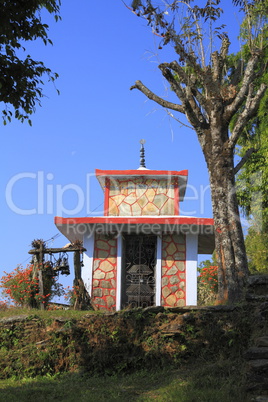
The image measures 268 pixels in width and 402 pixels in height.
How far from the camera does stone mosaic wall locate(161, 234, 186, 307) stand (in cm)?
1603


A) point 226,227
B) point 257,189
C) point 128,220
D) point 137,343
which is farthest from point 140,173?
point 137,343

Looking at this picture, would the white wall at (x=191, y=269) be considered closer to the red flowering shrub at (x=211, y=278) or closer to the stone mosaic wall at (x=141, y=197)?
the red flowering shrub at (x=211, y=278)

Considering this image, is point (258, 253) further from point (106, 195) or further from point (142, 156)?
point (106, 195)

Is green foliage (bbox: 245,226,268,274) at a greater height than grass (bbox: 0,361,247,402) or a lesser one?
greater

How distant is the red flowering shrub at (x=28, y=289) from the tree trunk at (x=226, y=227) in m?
5.75

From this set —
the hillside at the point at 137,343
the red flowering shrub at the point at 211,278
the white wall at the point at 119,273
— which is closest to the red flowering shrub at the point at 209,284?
the red flowering shrub at the point at 211,278

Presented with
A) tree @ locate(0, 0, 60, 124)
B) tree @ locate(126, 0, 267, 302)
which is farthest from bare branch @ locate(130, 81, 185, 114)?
tree @ locate(0, 0, 60, 124)

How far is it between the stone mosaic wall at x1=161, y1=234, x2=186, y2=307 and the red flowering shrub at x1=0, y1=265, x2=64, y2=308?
12.3ft

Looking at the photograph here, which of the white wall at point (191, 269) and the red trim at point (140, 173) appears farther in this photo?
the red trim at point (140, 173)

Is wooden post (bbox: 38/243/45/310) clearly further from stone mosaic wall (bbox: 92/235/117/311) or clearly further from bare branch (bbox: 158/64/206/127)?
bare branch (bbox: 158/64/206/127)

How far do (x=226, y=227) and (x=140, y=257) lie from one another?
517 centimetres

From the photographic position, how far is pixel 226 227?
12.4 m

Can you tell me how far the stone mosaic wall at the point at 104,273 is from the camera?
16031mm

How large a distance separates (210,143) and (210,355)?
21.3ft
